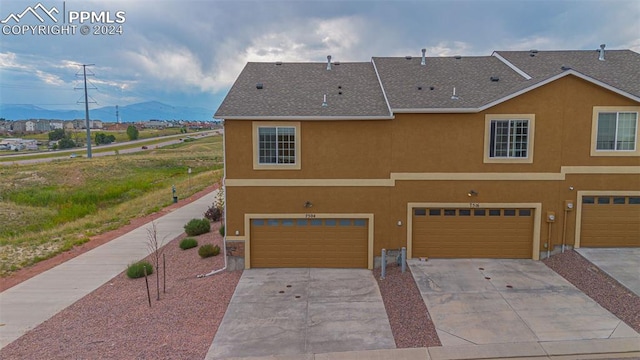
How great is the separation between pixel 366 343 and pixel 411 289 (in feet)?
10.4

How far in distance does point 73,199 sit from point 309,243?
24512 mm

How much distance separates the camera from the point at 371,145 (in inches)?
523

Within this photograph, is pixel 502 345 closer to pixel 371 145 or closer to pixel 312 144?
pixel 371 145

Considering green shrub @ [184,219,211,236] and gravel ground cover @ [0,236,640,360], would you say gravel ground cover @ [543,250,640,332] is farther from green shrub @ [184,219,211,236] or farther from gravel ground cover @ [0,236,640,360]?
green shrub @ [184,219,211,236]

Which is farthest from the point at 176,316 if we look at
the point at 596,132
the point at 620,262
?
the point at 596,132

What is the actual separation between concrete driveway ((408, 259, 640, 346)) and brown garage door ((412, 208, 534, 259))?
1.55ft

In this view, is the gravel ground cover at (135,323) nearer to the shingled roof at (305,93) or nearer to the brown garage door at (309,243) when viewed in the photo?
the brown garage door at (309,243)

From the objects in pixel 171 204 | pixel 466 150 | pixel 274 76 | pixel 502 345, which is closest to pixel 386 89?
pixel 466 150

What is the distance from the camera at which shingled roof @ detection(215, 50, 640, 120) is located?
13.1 m

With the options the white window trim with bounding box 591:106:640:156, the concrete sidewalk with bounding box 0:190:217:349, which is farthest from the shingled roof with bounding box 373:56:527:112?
the concrete sidewalk with bounding box 0:190:217:349

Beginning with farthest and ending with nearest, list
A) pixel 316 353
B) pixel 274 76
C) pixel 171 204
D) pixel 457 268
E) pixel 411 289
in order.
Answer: pixel 171 204 → pixel 274 76 → pixel 457 268 → pixel 411 289 → pixel 316 353

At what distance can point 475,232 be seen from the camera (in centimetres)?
1365

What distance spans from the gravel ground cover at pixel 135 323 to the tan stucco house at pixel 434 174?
8.01ft

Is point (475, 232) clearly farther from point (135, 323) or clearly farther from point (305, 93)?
point (135, 323)
